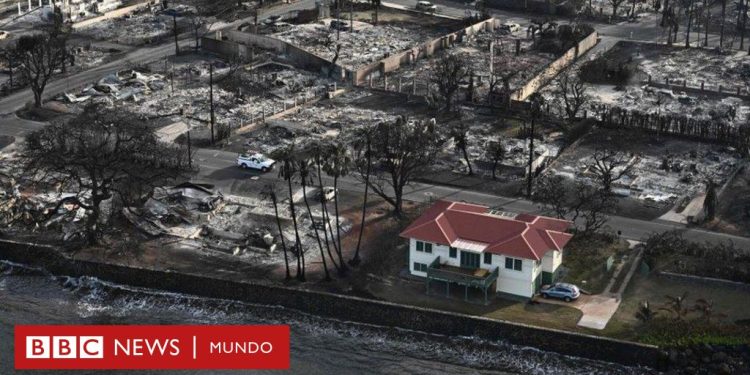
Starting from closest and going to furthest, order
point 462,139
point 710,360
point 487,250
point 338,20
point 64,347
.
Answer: point 710,360, point 64,347, point 487,250, point 462,139, point 338,20

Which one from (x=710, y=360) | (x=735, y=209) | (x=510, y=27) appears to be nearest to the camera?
(x=710, y=360)

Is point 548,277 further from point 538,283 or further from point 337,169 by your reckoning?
point 337,169

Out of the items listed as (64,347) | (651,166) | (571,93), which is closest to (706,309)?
(651,166)

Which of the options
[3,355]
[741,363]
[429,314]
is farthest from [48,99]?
[741,363]

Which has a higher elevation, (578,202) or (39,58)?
(39,58)

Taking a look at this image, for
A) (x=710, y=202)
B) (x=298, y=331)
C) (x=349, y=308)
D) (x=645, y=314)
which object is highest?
(x=710, y=202)

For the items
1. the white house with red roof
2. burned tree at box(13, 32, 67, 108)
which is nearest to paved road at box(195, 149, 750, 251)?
the white house with red roof

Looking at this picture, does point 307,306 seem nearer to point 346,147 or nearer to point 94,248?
point 94,248
